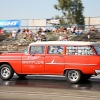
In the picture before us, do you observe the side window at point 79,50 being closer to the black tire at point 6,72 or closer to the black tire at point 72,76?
the black tire at point 72,76

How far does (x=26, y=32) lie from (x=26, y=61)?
20.0 m

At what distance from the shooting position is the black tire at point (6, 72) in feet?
46.6

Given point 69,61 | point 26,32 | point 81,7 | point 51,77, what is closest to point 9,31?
point 26,32

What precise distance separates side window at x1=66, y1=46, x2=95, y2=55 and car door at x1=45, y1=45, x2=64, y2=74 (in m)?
0.30

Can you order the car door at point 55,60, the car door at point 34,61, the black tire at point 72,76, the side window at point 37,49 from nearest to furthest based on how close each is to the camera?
1. the black tire at point 72,76
2. the car door at point 55,60
3. the car door at point 34,61
4. the side window at point 37,49

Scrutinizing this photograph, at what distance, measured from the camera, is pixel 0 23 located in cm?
3878

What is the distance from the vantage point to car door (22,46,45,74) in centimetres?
1339

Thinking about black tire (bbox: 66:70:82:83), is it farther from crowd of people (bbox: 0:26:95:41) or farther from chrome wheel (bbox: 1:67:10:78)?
crowd of people (bbox: 0:26:95:41)

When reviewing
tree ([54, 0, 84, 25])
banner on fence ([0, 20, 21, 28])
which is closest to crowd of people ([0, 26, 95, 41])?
banner on fence ([0, 20, 21, 28])

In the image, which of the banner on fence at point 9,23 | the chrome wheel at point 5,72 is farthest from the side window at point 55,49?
the banner on fence at point 9,23

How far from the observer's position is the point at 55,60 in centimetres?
1312

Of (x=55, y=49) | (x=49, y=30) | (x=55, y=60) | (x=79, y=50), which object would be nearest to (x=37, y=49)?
(x=55, y=49)

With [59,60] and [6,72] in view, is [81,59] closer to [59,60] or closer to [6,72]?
[59,60]

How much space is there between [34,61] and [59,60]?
45.2 inches
